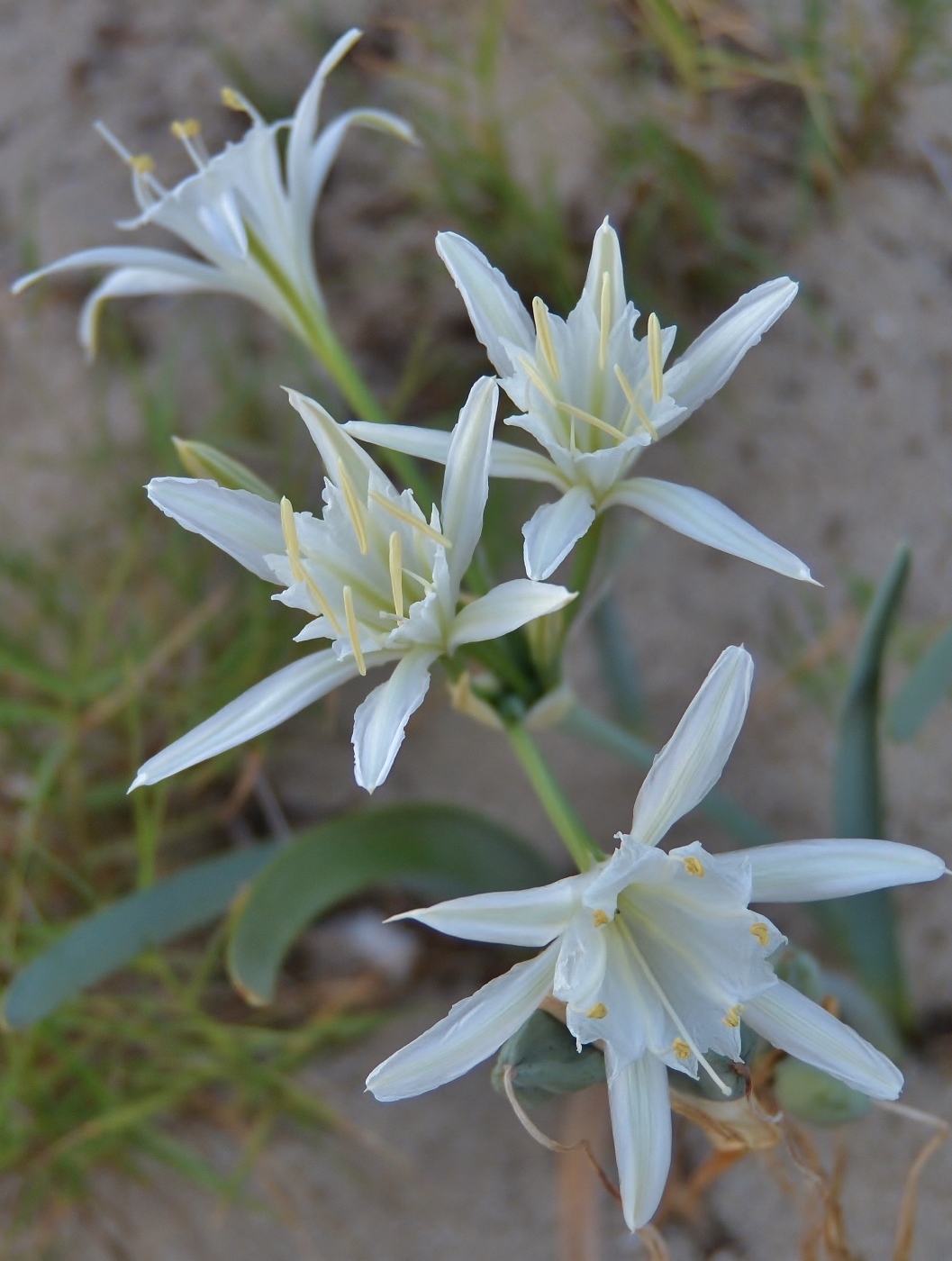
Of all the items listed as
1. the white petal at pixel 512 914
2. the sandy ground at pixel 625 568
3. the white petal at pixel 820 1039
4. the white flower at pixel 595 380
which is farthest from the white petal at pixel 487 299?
the sandy ground at pixel 625 568

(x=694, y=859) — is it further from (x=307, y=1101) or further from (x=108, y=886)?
(x=108, y=886)

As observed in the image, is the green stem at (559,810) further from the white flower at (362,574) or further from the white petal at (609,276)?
the white petal at (609,276)

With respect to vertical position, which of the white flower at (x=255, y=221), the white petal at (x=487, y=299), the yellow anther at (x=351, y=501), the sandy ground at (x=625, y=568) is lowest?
the sandy ground at (x=625, y=568)

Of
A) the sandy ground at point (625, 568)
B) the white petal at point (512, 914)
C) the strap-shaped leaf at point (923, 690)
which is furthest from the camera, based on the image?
the sandy ground at point (625, 568)

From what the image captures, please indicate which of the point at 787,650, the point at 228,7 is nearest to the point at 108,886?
the point at 787,650

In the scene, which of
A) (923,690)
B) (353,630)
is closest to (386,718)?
(353,630)

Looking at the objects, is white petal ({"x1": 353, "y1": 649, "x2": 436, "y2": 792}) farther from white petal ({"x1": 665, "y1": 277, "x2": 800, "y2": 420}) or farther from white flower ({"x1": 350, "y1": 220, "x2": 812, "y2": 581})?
white petal ({"x1": 665, "y1": 277, "x2": 800, "y2": 420})

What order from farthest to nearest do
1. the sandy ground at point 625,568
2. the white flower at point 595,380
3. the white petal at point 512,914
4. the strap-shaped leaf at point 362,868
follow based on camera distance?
1. the sandy ground at point 625,568
2. the strap-shaped leaf at point 362,868
3. the white flower at point 595,380
4. the white petal at point 512,914

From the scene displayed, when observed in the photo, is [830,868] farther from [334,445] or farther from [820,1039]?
[334,445]
